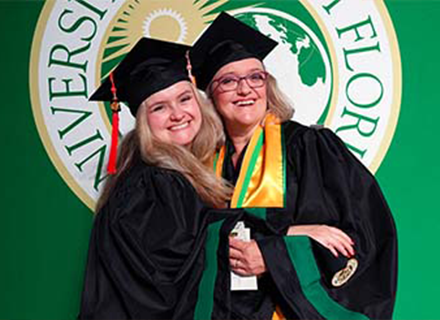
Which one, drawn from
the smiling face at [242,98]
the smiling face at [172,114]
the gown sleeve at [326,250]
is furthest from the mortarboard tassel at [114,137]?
the gown sleeve at [326,250]

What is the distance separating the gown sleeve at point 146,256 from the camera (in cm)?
179

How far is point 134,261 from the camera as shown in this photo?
179cm

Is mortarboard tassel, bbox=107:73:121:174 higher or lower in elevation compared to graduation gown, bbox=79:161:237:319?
higher

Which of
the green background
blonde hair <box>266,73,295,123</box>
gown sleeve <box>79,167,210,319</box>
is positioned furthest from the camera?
the green background

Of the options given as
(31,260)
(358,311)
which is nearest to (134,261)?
(358,311)

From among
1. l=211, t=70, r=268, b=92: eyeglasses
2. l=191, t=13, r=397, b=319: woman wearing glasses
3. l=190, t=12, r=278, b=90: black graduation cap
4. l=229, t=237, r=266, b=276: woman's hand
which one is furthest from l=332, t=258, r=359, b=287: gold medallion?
l=190, t=12, r=278, b=90: black graduation cap

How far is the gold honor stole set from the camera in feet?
6.79

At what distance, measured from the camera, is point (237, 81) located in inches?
85.0

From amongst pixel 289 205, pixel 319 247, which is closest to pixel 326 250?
pixel 319 247

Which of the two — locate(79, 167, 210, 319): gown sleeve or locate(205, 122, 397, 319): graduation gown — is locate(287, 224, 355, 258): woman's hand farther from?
locate(79, 167, 210, 319): gown sleeve

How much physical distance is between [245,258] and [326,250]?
283 mm

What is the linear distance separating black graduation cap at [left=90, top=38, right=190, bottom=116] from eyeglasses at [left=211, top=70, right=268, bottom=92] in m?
0.14

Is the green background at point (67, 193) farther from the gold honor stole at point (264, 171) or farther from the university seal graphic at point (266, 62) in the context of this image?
the gold honor stole at point (264, 171)

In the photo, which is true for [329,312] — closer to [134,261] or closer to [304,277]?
[304,277]
